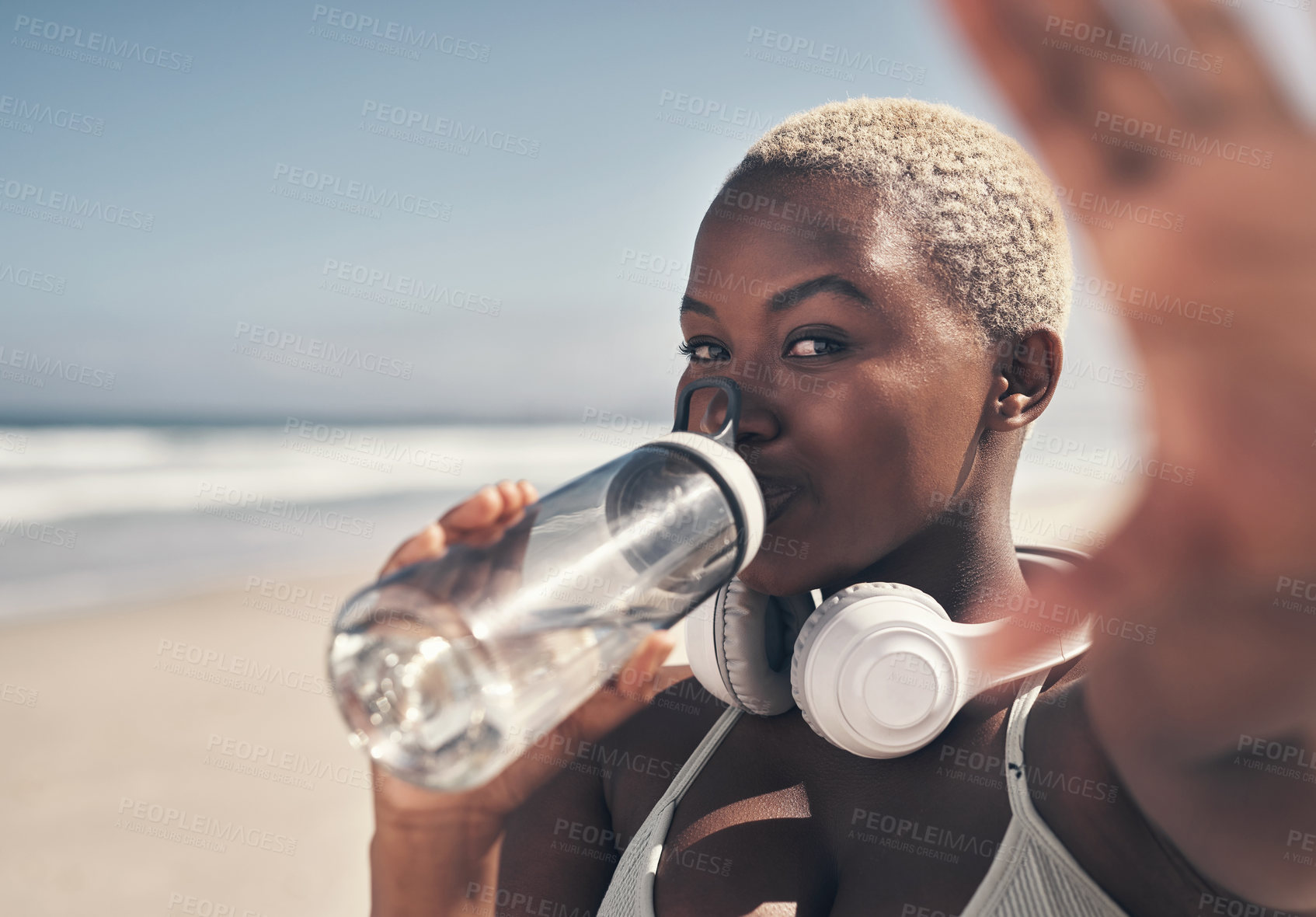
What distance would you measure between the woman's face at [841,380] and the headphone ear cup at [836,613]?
10 centimetres

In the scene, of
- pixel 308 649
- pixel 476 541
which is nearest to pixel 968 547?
pixel 476 541

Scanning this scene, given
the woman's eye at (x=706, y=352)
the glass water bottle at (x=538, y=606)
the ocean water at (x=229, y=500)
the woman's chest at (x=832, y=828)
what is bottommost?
the ocean water at (x=229, y=500)

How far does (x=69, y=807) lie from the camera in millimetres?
4258

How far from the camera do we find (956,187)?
1.49 metres

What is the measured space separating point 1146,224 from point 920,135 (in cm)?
93

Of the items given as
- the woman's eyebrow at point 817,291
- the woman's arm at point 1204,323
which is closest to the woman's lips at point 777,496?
the woman's eyebrow at point 817,291

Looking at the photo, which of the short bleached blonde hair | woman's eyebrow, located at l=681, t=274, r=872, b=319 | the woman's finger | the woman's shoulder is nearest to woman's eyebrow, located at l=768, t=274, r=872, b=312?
woman's eyebrow, located at l=681, t=274, r=872, b=319

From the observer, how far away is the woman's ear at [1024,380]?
1.47 m

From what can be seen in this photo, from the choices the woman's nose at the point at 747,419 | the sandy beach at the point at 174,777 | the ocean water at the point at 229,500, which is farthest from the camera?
the ocean water at the point at 229,500

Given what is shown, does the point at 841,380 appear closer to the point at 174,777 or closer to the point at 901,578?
the point at 901,578

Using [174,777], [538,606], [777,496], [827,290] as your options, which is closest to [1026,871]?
[777,496]

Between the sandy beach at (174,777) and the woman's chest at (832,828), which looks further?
the sandy beach at (174,777)

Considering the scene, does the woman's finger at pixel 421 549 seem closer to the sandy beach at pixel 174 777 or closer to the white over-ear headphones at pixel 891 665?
the white over-ear headphones at pixel 891 665

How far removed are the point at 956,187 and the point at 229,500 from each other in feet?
36.6
